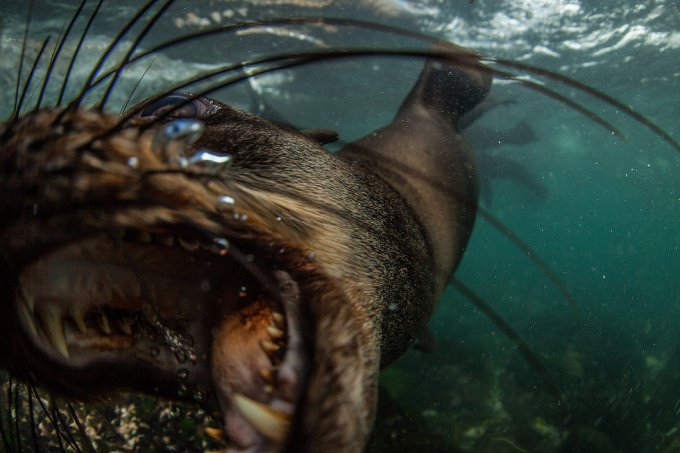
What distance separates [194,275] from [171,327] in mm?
193

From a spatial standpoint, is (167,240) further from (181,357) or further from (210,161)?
(181,357)

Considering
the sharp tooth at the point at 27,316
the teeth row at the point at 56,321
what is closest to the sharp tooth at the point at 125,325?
the teeth row at the point at 56,321

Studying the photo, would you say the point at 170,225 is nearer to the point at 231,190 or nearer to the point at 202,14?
the point at 231,190

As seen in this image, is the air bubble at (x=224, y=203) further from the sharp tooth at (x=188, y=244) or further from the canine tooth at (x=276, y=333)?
the canine tooth at (x=276, y=333)

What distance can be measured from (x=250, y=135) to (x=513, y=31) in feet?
53.6

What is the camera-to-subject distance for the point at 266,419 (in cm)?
111

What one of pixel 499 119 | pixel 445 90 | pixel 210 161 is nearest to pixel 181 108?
pixel 210 161

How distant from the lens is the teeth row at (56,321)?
3.58ft

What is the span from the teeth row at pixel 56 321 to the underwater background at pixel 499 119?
0.95 metres

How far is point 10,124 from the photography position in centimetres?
106

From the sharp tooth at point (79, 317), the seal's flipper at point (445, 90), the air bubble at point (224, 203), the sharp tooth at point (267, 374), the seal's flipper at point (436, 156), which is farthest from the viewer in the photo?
the seal's flipper at point (445, 90)

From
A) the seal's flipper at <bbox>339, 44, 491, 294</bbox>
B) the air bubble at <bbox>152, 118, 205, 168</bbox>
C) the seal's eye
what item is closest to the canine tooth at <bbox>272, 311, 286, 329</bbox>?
the air bubble at <bbox>152, 118, 205, 168</bbox>

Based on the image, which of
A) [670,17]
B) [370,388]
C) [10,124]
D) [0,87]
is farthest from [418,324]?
[0,87]

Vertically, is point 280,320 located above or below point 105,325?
above
